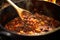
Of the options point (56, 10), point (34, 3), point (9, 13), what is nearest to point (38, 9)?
point (34, 3)

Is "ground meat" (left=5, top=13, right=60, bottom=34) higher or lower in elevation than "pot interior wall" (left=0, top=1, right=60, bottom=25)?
lower

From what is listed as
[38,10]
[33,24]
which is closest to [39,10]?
[38,10]

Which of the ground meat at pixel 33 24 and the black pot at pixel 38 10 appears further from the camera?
the black pot at pixel 38 10

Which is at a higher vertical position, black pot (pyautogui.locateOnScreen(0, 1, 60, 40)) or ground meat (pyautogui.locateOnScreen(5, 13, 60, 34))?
black pot (pyautogui.locateOnScreen(0, 1, 60, 40))

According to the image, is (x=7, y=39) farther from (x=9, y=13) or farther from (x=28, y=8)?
(x=28, y=8)

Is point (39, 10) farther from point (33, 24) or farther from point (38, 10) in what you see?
point (33, 24)

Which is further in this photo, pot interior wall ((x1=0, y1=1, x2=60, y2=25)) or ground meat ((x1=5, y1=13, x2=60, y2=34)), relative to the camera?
pot interior wall ((x1=0, y1=1, x2=60, y2=25))

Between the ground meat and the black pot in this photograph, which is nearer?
the ground meat

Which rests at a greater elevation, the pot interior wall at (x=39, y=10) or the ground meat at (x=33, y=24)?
the pot interior wall at (x=39, y=10)
